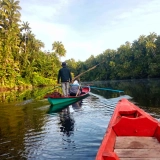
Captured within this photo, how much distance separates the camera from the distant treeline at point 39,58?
41.2 metres

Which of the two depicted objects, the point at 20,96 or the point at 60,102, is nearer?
the point at 60,102

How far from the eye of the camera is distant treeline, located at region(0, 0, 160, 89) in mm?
41166

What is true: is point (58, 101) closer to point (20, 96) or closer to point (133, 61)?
point (20, 96)

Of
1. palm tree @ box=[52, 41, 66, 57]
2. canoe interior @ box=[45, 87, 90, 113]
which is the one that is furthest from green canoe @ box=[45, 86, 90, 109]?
palm tree @ box=[52, 41, 66, 57]

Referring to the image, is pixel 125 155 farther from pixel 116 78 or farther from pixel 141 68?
pixel 116 78

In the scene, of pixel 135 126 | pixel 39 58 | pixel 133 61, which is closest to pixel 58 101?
pixel 135 126

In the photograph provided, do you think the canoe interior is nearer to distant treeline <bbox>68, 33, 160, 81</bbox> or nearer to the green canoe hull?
the green canoe hull

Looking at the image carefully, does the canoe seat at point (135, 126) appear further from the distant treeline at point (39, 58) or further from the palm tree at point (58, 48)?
the palm tree at point (58, 48)

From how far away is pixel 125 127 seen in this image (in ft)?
13.4

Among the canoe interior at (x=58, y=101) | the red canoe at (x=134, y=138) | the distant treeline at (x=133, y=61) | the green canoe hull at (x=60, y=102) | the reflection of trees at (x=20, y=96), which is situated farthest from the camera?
the distant treeline at (x=133, y=61)

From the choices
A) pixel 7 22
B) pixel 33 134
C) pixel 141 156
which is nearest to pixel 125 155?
pixel 141 156

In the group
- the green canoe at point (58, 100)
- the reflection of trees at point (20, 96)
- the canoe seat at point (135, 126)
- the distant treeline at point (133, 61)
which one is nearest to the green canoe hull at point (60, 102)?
the green canoe at point (58, 100)

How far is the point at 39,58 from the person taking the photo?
186 feet

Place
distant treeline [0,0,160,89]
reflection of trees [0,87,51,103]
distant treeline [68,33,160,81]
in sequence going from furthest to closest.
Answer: distant treeline [68,33,160,81] < distant treeline [0,0,160,89] < reflection of trees [0,87,51,103]
